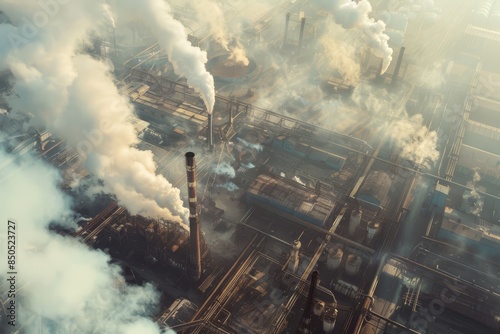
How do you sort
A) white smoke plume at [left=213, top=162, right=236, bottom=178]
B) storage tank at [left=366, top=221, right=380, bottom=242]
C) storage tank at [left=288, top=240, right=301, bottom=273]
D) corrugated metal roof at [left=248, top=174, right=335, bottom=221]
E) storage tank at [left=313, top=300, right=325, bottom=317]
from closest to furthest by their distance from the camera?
1. storage tank at [left=313, top=300, right=325, bottom=317]
2. storage tank at [left=288, top=240, right=301, bottom=273]
3. storage tank at [left=366, top=221, right=380, bottom=242]
4. corrugated metal roof at [left=248, top=174, right=335, bottom=221]
5. white smoke plume at [left=213, top=162, right=236, bottom=178]

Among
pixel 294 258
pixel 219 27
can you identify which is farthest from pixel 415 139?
pixel 219 27

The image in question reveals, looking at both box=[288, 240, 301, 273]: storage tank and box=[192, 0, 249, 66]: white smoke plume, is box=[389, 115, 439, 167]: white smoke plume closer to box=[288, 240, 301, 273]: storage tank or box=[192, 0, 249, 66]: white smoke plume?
box=[288, 240, 301, 273]: storage tank

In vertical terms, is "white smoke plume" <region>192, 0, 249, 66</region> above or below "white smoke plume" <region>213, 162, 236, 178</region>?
above

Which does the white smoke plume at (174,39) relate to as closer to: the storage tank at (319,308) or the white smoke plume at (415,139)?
the storage tank at (319,308)

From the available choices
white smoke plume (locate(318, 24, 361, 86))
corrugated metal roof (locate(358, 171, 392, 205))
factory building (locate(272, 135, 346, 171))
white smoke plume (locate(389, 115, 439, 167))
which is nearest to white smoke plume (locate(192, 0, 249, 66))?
white smoke plume (locate(318, 24, 361, 86))

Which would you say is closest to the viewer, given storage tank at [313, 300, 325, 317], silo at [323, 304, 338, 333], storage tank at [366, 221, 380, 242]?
silo at [323, 304, 338, 333]

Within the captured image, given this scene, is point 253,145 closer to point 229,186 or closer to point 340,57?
point 229,186

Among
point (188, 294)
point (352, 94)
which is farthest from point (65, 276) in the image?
point (352, 94)

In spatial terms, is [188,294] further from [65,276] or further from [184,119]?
[184,119]

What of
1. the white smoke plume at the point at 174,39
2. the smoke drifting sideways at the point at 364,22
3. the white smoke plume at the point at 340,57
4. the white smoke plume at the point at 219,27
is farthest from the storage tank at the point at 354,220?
the white smoke plume at the point at 219,27
